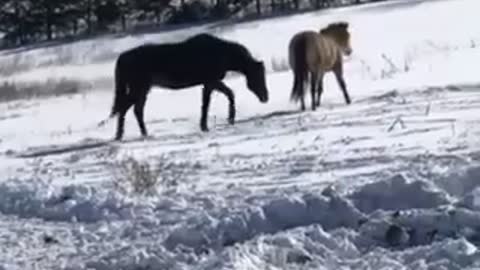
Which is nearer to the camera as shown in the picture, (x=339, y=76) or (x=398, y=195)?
(x=398, y=195)

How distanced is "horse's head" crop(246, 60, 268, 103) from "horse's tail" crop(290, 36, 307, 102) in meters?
0.47

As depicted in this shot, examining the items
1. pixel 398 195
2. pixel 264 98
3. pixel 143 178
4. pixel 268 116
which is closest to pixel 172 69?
pixel 268 116

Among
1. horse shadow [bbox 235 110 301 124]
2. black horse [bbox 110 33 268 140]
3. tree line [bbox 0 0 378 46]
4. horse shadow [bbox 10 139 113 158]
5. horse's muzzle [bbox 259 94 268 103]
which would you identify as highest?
tree line [bbox 0 0 378 46]

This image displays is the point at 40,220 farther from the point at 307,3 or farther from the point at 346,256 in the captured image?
the point at 307,3

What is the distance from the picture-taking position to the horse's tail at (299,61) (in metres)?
18.7

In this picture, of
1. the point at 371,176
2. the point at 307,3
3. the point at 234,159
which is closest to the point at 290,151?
the point at 234,159

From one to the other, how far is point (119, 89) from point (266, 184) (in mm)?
7278

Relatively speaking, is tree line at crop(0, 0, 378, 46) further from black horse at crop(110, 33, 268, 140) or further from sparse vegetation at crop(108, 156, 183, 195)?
sparse vegetation at crop(108, 156, 183, 195)

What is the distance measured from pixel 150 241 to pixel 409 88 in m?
11.7

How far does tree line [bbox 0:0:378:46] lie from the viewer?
7025 centimetres

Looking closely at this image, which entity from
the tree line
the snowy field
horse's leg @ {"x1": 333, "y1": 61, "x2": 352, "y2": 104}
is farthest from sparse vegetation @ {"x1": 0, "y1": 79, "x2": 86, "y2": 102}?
the tree line

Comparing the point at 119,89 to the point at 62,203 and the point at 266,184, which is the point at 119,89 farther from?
the point at 266,184

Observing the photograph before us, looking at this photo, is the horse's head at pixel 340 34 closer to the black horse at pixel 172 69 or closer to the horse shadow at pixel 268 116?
the horse shadow at pixel 268 116

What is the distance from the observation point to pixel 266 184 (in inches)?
433
